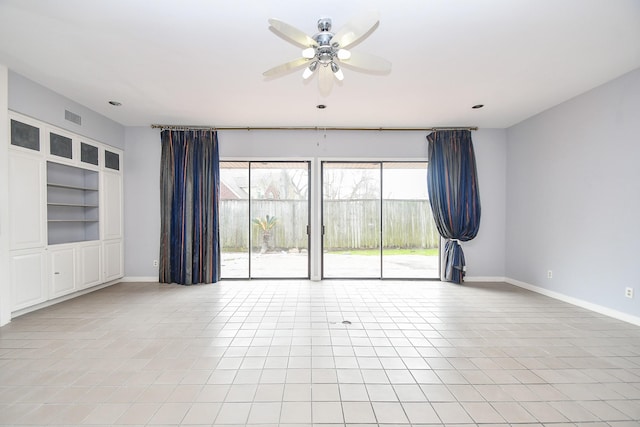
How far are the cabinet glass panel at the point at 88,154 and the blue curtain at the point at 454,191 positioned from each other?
18.1 feet

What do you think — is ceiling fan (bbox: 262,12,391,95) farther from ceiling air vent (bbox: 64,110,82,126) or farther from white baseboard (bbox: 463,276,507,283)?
white baseboard (bbox: 463,276,507,283)

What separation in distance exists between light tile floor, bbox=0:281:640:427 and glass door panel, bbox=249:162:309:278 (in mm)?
1443

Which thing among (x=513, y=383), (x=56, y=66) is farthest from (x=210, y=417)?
(x=56, y=66)

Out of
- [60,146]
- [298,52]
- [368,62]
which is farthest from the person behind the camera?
[60,146]

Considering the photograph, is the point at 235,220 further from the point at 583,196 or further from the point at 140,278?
the point at 583,196

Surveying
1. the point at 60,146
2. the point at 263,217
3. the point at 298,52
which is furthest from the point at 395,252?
the point at 60,146

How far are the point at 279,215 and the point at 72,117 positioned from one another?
3.33 meters

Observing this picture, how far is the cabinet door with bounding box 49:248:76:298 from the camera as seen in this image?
3.73 meters

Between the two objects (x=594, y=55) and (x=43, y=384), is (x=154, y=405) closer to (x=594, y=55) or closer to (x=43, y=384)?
(x=43, y=384)

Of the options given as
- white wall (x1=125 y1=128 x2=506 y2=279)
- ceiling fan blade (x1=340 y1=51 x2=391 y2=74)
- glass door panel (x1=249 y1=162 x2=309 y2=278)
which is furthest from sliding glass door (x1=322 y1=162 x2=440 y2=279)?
ceiling fan blade (x1=340 y1=51 x2=391 y2=74)

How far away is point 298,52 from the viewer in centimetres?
285

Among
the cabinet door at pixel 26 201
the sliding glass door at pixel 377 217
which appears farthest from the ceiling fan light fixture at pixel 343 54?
the cabinet door at pixel 26 201

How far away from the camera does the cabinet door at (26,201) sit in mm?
3246

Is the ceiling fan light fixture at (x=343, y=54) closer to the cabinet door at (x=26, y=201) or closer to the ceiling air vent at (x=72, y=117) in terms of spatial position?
the cabinet door at (x=26, y=201)
